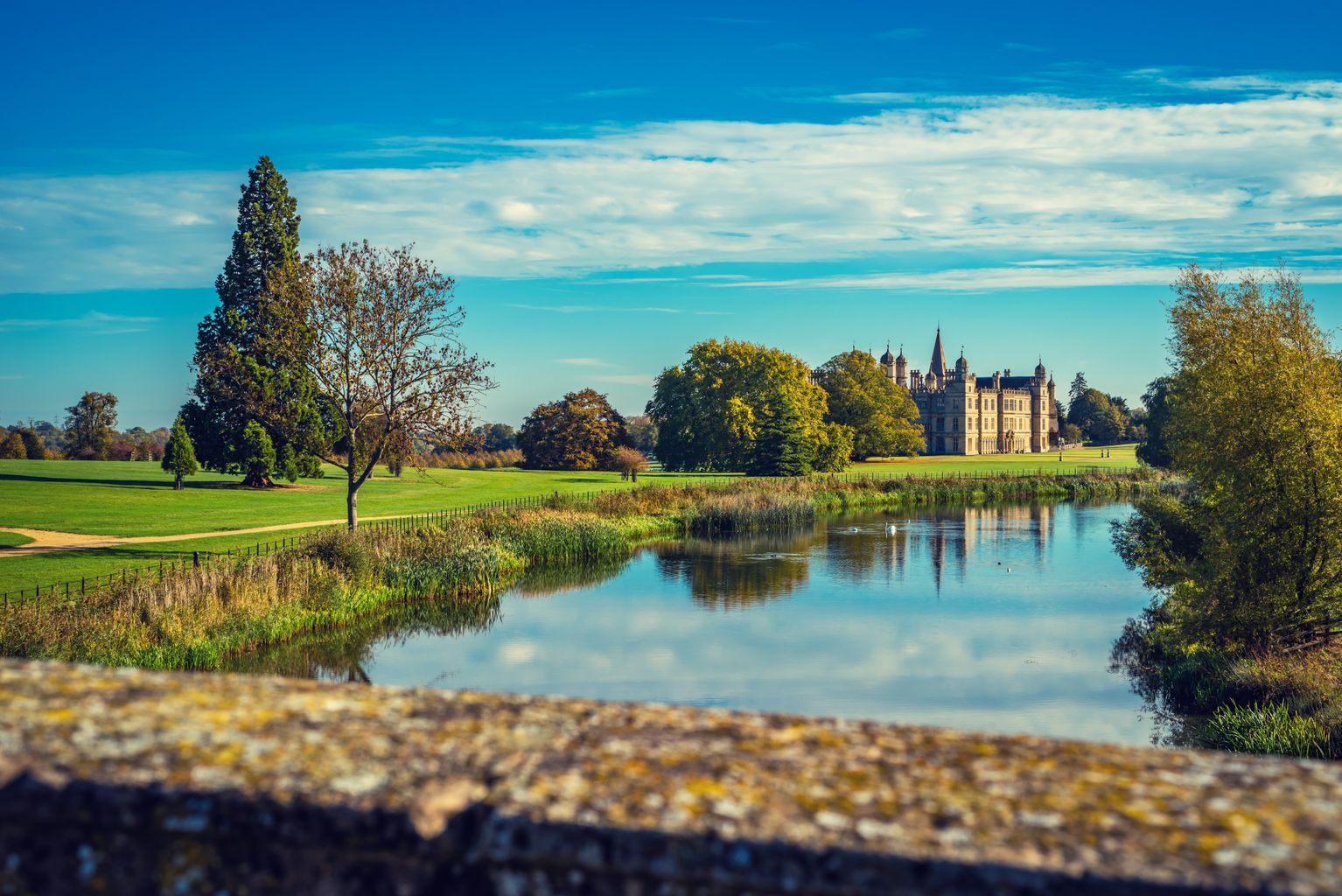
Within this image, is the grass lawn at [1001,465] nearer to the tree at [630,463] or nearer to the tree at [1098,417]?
the tree at [1098,417]

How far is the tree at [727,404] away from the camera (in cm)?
7588

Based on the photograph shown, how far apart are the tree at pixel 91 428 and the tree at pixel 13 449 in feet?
13.8

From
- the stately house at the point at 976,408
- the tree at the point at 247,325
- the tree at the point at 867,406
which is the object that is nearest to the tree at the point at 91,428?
the tree at the point at 247,325

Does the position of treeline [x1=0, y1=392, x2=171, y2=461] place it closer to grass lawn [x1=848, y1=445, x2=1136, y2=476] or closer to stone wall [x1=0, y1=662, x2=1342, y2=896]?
grass lawn [x1=848, y1=445, x2=1136, y2=476]

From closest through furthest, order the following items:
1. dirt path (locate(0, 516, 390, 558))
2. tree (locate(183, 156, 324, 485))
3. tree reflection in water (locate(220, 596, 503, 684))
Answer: tree reflection in water (locate(220, 596, 503, 684))
dirt path (locate(0, 516, 390, 558))
tree (locate(183, 156, 324, 485))

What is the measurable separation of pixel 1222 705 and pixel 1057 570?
16249 millimetres

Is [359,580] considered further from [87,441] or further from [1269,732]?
[87,441]

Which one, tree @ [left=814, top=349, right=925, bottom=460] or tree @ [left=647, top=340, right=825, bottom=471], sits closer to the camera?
tree @ [left=647, top=340, right=825, bottom=471]

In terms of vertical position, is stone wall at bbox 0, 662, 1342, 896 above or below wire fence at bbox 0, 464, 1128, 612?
above

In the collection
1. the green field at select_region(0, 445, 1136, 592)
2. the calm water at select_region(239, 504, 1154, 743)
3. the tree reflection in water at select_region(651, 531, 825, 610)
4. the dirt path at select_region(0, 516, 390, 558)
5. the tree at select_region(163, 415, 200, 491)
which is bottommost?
the calm water at select_region(239, 504, 1154, 743)

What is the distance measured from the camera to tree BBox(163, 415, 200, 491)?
144 ft

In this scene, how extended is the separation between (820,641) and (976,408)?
12954cm

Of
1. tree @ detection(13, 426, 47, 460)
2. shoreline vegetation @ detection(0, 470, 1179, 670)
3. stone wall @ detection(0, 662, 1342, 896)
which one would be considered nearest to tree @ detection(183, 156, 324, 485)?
shoreline vegetation @ detection(0, 470, 1179, 670)

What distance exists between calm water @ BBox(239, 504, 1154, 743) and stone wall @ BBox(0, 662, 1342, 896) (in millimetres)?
13590
